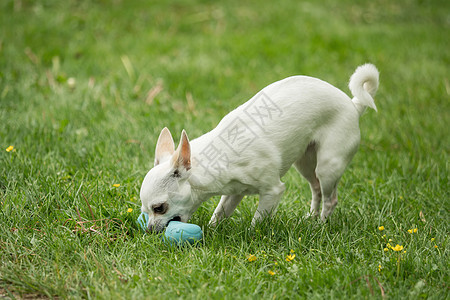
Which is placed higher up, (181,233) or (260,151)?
(260,151)

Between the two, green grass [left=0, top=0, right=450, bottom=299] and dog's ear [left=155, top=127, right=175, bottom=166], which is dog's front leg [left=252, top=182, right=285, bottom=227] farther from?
dog's ear [left=155, top=127, right=175, bottom=166]

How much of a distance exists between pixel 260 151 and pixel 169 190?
0.67 meters

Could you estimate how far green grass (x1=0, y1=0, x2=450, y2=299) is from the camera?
2.83 m

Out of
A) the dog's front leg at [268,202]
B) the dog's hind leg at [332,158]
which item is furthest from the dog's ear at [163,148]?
the dog's hind leg at [332,158]

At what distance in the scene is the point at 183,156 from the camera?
3068 mm

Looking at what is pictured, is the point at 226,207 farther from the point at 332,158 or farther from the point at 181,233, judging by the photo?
the point at 332,158

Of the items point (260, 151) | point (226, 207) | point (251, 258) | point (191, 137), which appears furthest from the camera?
point (191, 137)

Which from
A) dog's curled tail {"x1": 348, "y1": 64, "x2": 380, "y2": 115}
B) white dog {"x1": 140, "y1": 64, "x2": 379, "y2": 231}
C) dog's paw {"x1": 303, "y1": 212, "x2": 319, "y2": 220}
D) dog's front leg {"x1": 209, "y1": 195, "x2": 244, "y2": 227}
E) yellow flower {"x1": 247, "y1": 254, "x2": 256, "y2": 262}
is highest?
dog's curled tail {"x1": 348, "y1": 64, "x2": 380, "y2": 115}

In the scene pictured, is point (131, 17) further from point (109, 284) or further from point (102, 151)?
point (109, 284)

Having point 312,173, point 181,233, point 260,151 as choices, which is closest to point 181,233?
point 181,233

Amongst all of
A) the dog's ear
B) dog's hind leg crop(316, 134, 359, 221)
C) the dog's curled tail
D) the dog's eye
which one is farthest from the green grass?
the dog's curled tail

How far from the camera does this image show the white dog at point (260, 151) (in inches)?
122

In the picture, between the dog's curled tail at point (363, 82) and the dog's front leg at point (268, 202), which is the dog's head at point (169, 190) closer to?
the dog's front leg at point (268, 202)

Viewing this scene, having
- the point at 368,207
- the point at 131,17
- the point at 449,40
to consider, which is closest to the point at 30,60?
the point at 131,17
